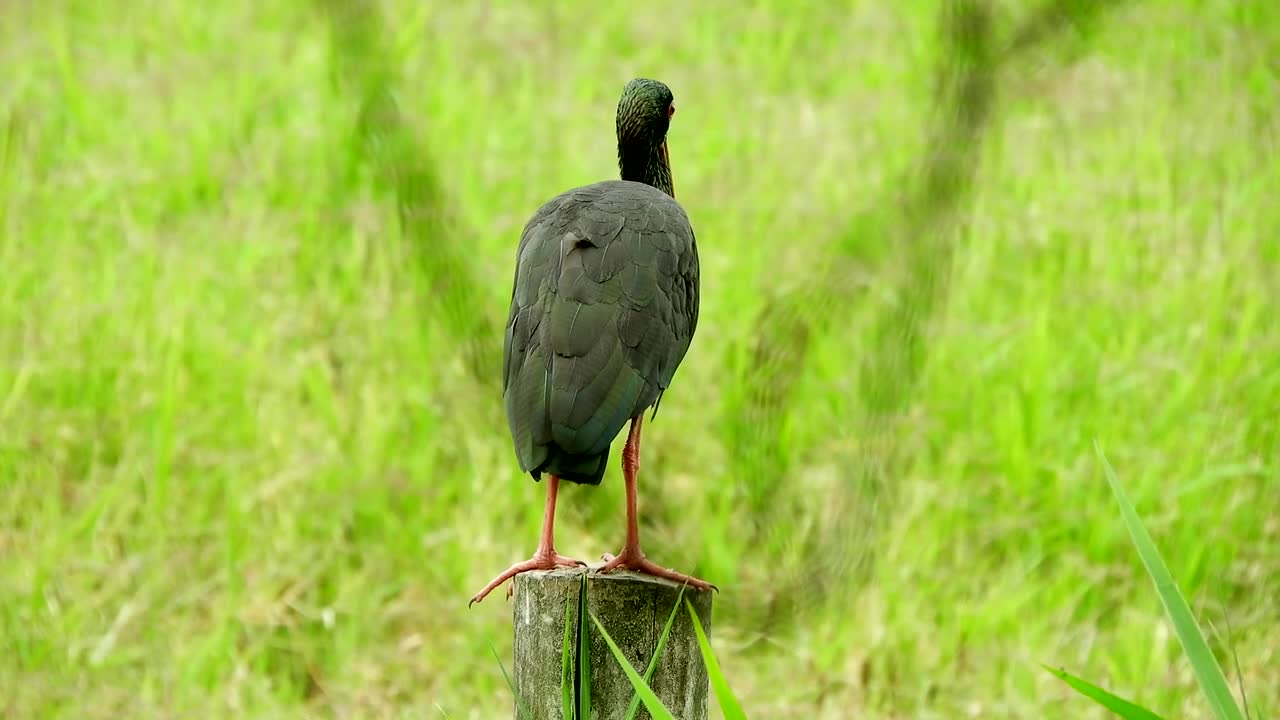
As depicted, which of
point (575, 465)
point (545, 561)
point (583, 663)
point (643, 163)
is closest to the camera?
point (583, 663)

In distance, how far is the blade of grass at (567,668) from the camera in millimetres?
2541

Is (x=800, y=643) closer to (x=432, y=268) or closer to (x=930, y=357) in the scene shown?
(x=930, y=357)

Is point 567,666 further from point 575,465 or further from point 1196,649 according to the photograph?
point 1196,649

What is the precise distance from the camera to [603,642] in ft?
8.84

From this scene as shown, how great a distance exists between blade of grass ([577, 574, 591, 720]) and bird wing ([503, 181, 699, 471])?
41cm

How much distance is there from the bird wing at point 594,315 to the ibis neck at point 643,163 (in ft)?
2.07

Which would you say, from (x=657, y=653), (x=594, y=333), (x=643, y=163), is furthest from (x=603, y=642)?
(x=643, y=163)

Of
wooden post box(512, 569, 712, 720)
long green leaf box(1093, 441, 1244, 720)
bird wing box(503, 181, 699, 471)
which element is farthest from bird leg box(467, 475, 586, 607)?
long green leaf box(1093, 441, 1244, 720)

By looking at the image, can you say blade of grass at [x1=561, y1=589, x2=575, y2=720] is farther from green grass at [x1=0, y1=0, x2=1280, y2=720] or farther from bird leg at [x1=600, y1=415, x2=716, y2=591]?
green grass at [x1=0, y1=0, x2=1280, y2=720]

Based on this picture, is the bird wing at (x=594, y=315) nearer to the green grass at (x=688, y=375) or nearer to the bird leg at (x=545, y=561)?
the bird leg at (x=545, y=561)

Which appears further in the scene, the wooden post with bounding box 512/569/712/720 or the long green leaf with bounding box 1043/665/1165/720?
the wooden post with bounding box 512/569/712/720

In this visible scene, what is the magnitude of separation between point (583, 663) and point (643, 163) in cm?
201

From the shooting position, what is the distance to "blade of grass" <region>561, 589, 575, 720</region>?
8.34 ft

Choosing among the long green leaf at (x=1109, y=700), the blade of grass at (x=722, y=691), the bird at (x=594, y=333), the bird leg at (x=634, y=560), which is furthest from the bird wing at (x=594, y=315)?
the long green leaf at (x=1109, y=700)
